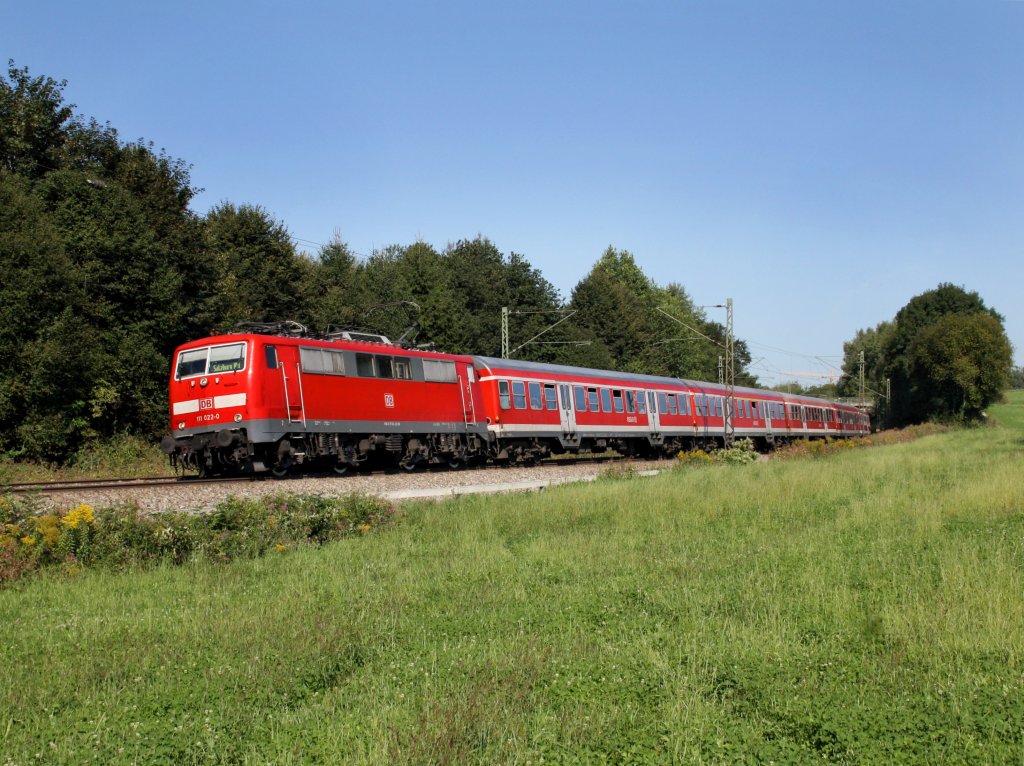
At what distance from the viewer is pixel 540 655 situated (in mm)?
6355

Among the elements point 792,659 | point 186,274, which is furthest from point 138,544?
point 186,274

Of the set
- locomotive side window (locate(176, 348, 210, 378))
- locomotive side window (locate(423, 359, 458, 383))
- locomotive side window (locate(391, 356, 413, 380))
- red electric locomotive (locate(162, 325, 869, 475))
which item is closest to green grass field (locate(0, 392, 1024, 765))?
red electric locomotive (locate(162, 325, 869, 475))

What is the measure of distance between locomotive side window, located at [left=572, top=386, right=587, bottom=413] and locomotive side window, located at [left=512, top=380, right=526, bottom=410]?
3.23 metres

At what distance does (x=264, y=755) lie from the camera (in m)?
4.85

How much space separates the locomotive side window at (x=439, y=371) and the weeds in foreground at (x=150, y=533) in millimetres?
12788

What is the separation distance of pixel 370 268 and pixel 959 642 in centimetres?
7444

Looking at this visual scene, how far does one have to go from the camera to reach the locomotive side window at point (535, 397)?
Answer: 30.5 metres

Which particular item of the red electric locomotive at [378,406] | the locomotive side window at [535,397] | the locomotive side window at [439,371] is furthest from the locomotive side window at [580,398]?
the locomotive side window at [439,371]

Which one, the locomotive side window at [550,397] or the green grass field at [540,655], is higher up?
the locomotive side window at [550,397]

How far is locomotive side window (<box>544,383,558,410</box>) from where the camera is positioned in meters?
31.3

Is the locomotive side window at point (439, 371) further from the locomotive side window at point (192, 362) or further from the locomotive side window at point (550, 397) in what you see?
the locomotive side window at point (192, 362)

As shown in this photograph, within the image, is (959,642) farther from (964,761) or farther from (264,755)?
(264,755)

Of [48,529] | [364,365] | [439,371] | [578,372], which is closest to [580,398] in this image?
[578,372]

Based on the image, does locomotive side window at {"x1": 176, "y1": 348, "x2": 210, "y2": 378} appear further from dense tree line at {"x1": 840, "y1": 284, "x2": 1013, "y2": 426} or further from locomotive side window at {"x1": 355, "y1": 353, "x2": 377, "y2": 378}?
dense tree line at {"x1": 840, "y1": 284, "x2": 1013, "y2": 426}
